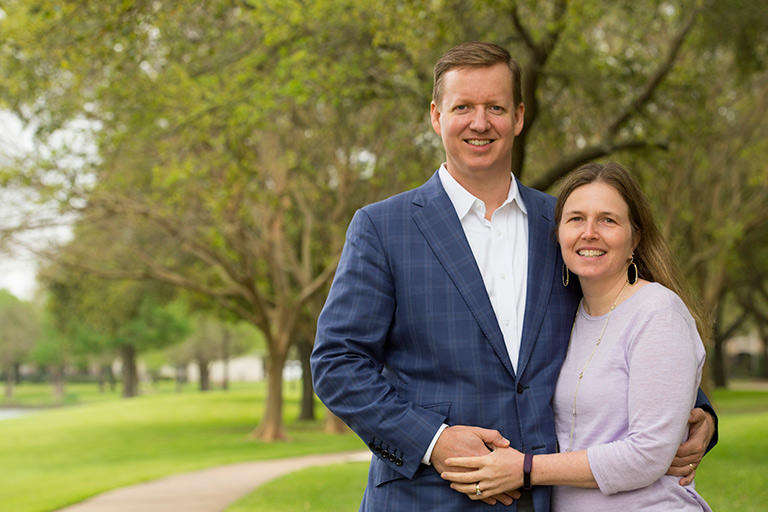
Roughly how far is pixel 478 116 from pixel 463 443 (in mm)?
1152

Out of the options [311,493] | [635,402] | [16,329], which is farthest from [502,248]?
[16,329]

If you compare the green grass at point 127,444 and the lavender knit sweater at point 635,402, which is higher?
the lavender knit sweater at point 635,402

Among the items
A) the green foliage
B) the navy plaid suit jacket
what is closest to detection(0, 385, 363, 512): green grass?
the navy plaid suit jacket

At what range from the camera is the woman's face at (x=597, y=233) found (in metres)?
2.79

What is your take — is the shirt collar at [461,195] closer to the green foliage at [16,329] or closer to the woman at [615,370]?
the woman at [615,370]

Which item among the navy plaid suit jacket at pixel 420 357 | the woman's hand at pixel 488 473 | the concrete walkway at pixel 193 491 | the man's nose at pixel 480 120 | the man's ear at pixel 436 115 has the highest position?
the man's ear at pixel 436 115

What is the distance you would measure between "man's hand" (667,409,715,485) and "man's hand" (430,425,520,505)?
2.11ft

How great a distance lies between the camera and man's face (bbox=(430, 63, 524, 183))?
2.84m

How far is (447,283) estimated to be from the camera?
9.04ft

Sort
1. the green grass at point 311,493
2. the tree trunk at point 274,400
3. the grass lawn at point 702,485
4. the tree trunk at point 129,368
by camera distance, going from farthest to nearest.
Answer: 1. the tree trunk at point 129,368
2. the tree trunk at point 274,400
3. the green grass at point 311,493
4. the grass lawn at point 702,485

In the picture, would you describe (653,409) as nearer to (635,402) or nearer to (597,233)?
(635,402)

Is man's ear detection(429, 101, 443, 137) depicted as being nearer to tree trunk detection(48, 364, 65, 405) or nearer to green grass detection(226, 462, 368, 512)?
green grass detection(226, 462, 368, 512)

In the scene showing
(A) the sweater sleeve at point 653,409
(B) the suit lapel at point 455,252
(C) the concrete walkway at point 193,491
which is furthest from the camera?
(C) the concrete walkway at point 193,491

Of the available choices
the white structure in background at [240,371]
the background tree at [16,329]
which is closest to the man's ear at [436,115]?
the background tree at [16,329]
